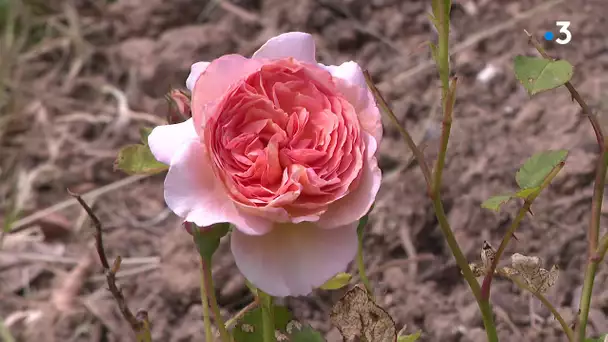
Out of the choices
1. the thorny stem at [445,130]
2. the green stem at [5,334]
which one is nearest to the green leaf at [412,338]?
the thorny stem at [445,130]

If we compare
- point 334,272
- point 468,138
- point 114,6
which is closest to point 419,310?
point 468,138

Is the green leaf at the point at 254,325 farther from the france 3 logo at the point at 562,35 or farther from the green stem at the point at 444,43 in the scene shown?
the france 3 logo at the point at 562,35

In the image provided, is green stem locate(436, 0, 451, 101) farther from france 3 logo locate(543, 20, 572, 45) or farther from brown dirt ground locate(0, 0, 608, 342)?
brown dirt ground locate(0, 0, 608, 342)

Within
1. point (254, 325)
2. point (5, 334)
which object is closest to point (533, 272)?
point (254, 325)

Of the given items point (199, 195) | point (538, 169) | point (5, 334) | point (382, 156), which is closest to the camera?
point (199, 195)

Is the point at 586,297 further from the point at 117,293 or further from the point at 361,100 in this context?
the point at 117,293
